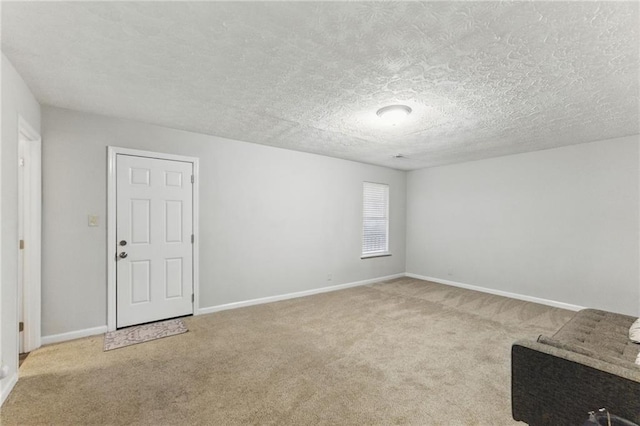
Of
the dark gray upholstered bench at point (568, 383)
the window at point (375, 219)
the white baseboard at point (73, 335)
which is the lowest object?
the white baseboard at point (73, 335)

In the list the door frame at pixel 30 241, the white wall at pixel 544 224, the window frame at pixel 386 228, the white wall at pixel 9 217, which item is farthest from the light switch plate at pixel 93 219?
the white wall at pixel 544 224

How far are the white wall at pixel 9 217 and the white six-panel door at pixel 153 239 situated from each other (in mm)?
1123

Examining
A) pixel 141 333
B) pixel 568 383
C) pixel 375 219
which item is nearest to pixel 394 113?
pixel 568 383

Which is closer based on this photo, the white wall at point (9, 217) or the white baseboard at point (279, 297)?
the white wall at point (9, 217)

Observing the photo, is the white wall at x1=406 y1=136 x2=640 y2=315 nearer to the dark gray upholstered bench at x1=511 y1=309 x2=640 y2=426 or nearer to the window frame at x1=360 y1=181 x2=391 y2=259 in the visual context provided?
the window frame at x1=360 y1=181 x2=391 y2=259

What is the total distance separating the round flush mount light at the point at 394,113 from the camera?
293 cm

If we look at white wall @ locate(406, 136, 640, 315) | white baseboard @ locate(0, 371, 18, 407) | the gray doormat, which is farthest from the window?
white baseboard @ locate(0, 371, 18, 407)

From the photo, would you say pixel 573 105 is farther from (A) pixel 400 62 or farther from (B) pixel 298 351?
(B) pixel 298 351

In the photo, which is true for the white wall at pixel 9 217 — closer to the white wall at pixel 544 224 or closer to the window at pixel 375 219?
the window at pixel 375 219

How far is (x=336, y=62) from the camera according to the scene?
2.14 metres

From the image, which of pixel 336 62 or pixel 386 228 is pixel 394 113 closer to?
pixel 336 62

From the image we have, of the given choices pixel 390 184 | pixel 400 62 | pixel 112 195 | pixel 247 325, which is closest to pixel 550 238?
pixel 390 184

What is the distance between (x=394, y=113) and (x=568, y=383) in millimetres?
2503

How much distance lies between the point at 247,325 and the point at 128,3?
330 cm
